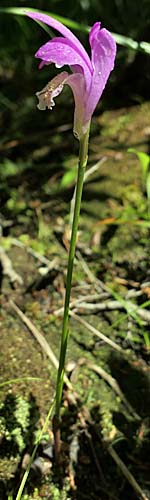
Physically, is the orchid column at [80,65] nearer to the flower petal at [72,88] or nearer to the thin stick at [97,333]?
the flower petal at [72,88]

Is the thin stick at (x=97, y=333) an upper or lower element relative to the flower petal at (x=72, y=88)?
lower

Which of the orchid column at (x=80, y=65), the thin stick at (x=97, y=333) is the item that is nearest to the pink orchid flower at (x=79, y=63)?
the orchid column at (x=80, y=65)

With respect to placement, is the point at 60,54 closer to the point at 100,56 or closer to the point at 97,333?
the point at 100,56

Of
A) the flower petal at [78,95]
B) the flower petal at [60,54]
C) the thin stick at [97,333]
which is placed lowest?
the thin stick at [97,333]

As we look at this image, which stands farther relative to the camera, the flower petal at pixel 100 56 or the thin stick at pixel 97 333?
the thin stick at pixel 97 333

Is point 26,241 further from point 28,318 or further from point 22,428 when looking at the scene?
point 22,428

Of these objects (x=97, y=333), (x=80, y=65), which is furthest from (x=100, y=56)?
(x=97, y=333)

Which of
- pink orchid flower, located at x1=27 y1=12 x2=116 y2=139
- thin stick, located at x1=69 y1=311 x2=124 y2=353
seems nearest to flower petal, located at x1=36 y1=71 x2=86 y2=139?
pink orchid flower, located at x1=27 y1=12 x2=116 y2=139

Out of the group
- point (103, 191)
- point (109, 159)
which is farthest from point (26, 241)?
point (109, 159)
